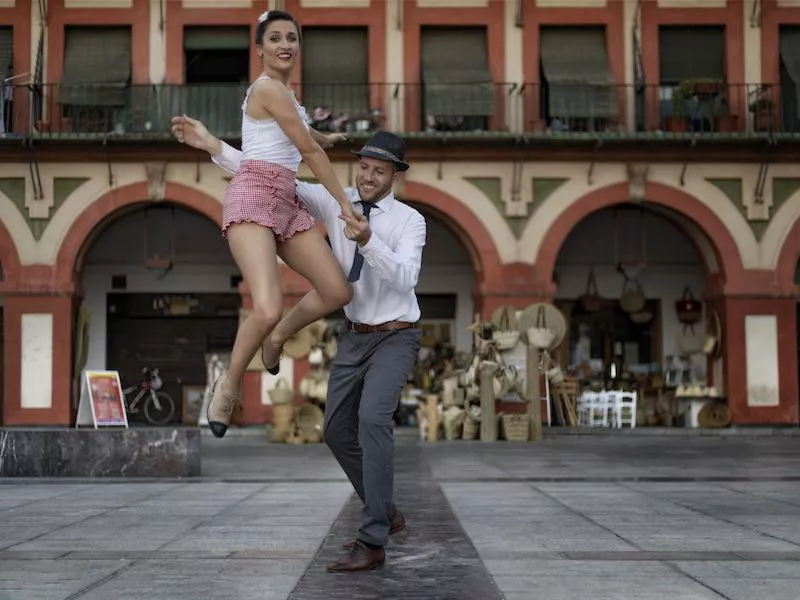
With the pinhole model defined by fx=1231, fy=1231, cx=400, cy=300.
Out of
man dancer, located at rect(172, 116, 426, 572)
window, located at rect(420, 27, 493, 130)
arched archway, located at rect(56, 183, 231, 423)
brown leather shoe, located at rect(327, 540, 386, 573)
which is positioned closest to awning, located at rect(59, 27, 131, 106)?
arched archway, located at rect(56, 183, 231, 423)

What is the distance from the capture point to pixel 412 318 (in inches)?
247

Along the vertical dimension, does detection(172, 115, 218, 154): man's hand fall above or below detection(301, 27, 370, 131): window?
below

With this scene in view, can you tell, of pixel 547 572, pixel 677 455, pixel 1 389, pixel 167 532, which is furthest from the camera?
pixel 1 389

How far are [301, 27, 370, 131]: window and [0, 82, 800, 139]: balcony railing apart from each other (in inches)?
1.3

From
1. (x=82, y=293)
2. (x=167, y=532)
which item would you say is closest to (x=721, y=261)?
(x=82, y=293)

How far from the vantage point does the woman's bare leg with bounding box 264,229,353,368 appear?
604 centimetres

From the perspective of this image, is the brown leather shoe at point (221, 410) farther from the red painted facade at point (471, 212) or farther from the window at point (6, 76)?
the window at point (6, 76)

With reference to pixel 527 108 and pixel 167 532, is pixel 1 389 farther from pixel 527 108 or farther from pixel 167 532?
pixel 167 532

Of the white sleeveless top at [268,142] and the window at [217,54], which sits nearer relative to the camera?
the white sleeveless top at [268,142]

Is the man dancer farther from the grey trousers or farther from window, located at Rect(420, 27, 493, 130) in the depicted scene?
window, located at Rect(420, 27, 493, 130)

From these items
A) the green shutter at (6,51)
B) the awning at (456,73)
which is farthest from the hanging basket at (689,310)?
the green shutter at (6,51)

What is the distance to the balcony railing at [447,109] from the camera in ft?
79.7

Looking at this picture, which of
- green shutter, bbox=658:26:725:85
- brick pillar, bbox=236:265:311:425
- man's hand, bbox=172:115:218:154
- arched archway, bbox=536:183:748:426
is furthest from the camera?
arched archway, bbox=536:183:748:426

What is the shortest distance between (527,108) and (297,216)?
18977mm
